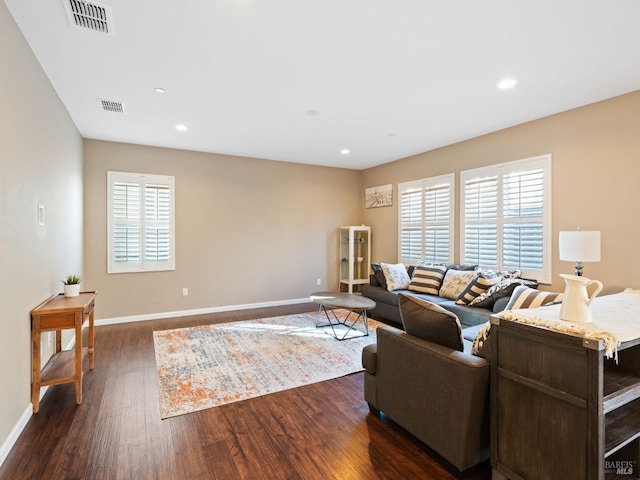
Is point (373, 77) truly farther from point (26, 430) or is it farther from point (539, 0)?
point (26, 430)

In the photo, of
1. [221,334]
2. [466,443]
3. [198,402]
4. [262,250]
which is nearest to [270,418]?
[198,402]

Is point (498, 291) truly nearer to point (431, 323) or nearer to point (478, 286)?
point (478, 286)

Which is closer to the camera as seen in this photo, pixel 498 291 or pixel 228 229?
pixel 498 291

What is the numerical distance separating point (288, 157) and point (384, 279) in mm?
2728

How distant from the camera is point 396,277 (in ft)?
16.9

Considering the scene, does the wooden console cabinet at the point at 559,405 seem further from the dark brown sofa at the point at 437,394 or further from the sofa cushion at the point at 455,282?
the sofa cushion at the point at 455,282

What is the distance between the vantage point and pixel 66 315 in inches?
103

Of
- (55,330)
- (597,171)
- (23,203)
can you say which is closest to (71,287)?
(55,330)

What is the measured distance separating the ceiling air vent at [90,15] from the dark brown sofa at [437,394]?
277 cm

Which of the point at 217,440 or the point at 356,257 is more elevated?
the point at 356,257

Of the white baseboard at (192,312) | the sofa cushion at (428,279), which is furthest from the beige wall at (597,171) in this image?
the white baseboard at (192,312)

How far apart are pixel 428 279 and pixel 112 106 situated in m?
4.49

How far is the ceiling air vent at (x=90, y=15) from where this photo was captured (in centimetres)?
203

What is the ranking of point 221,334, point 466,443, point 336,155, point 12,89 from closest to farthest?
point 466,443, point 12,89, point 221,334, point 336,155
